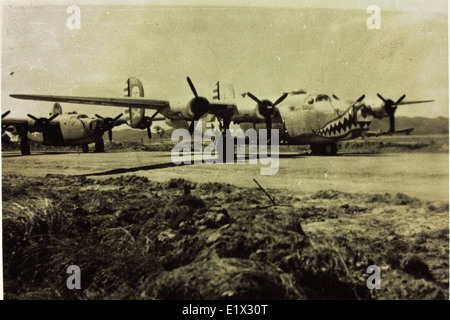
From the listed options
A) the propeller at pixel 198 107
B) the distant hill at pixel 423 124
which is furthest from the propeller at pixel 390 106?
the propeller at pixel 198 107

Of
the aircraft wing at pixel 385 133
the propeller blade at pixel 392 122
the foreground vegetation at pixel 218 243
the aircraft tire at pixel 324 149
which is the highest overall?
the propeller blade at pixel 392 122

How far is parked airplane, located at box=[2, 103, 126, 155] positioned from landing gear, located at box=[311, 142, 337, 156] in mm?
6318

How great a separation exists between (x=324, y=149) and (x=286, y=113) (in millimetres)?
1738

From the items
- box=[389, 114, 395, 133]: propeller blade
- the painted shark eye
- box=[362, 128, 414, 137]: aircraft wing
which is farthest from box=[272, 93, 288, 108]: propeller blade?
the painted shark eye

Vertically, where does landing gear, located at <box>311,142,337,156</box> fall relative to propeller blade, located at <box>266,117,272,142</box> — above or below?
below

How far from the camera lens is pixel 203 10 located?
6.32 metres

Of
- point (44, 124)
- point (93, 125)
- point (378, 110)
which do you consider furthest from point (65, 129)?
point (378, 110)

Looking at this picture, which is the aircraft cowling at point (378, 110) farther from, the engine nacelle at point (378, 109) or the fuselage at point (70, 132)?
the fuselage at point (70, 132)

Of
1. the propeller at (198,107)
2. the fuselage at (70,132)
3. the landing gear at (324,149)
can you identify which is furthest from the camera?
the fuselage at (70,132)

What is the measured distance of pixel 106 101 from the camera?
8008mm

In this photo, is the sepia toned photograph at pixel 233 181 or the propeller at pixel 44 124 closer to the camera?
the sepia toned photograph at pixel 233 181

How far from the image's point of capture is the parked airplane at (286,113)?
26.6 feet

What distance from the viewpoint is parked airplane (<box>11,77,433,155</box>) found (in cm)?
810

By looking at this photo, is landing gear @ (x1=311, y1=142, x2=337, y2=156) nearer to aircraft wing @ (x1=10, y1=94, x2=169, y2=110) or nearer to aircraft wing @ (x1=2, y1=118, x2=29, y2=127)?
aircraft wing @ (x1=10, y1=94, x2=169, y2=110)
